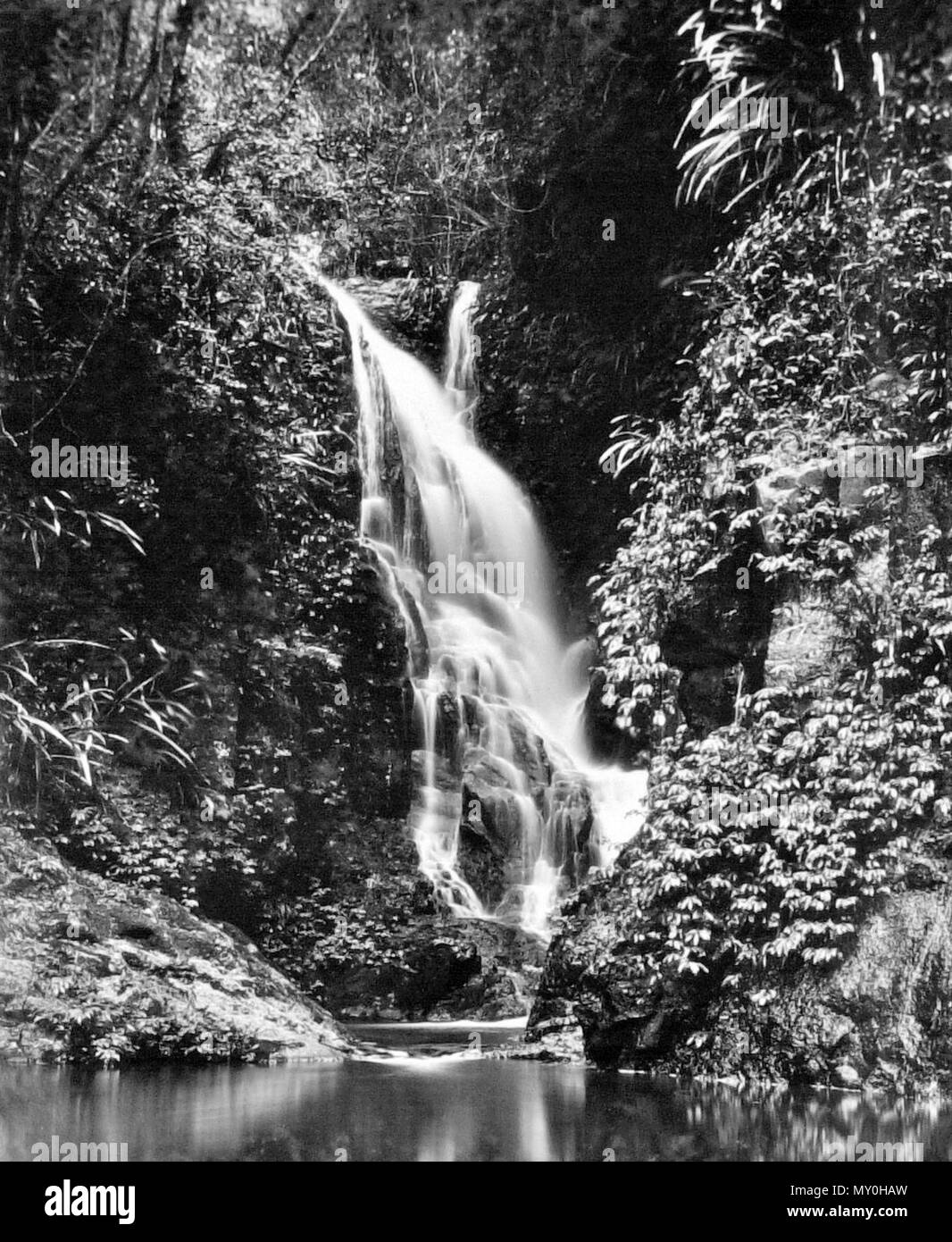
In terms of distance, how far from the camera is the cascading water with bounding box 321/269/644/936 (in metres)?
5.14

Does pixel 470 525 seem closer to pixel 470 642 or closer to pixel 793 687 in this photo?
pixel 470 642

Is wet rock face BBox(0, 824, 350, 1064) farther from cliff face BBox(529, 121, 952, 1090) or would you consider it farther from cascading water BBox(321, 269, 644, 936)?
cliff face BBox(529, 121, 952, 1090)

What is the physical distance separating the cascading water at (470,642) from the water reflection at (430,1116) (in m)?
0.93

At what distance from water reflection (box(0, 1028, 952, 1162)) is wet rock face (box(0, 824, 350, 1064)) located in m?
0.12

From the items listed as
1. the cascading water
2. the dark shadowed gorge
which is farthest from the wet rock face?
the cascading water

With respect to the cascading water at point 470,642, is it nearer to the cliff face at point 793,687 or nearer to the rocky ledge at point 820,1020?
the cliff face at point 793,687

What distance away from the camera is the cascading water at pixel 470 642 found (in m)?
5.14

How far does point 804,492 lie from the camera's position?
4.74 meters

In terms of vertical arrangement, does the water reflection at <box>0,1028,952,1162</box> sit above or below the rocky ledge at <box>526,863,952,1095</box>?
below

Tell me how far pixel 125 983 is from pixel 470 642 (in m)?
2.01

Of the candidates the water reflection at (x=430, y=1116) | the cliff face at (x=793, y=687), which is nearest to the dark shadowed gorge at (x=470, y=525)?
the cliff face at (x=793, y=687)

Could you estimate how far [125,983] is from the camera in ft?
15.1
